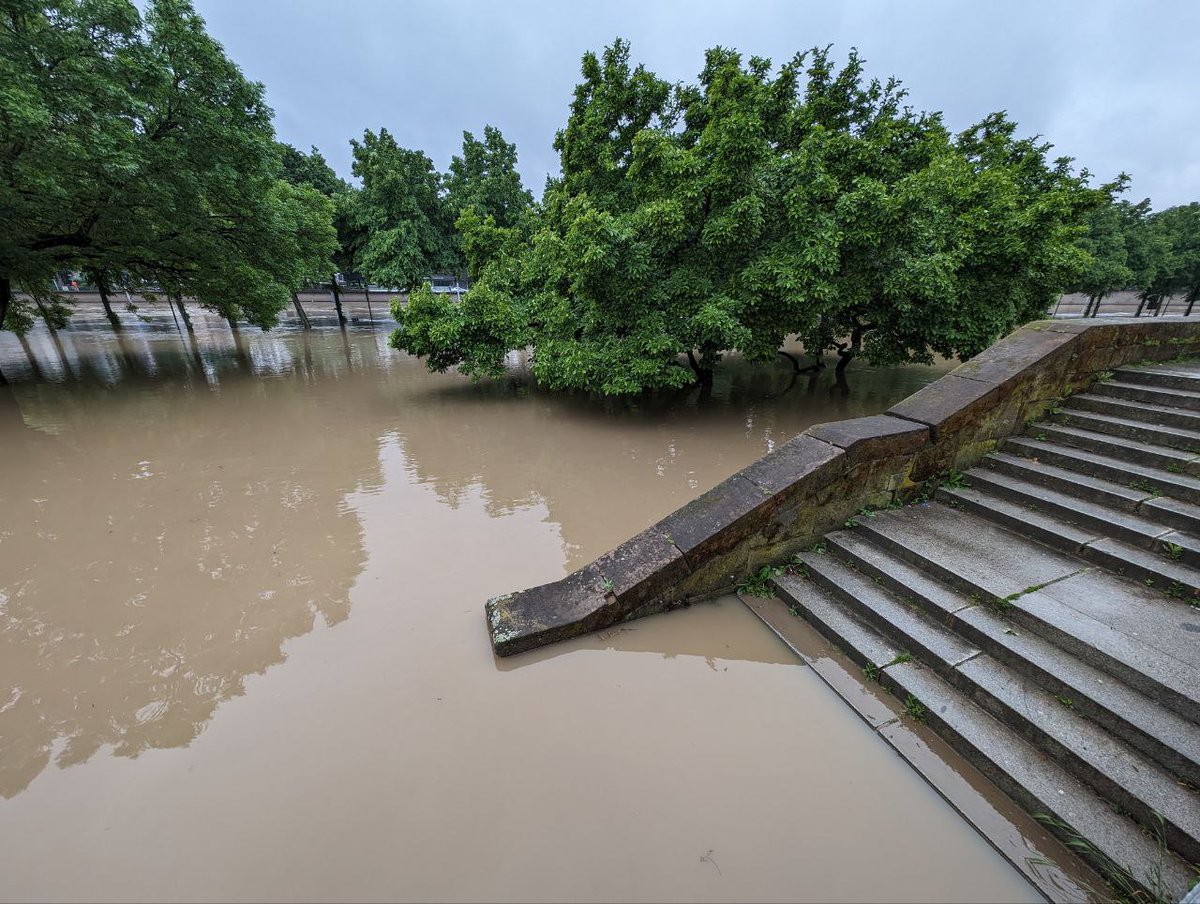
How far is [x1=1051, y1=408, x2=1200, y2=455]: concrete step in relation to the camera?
3.60m

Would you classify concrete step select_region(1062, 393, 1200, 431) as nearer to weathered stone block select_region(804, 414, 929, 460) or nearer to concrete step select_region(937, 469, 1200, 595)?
concrete step select_region(937, 469, 1200, 595)

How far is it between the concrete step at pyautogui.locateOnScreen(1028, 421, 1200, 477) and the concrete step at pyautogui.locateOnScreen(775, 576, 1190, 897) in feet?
9.16

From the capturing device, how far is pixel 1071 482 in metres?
3.59

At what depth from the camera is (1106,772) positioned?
2016 mm

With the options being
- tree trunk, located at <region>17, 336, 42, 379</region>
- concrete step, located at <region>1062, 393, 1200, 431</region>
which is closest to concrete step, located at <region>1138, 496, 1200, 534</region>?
concrete step, located at <region>1062, 393, 1200, 431</region>

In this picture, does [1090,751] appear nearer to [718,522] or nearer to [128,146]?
[718,522]

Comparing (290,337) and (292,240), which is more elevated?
(292,240)

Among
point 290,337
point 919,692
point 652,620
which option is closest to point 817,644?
point 919,692

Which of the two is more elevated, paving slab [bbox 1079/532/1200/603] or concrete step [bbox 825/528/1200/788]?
paving slab [bbox 1079/532/1200/603]

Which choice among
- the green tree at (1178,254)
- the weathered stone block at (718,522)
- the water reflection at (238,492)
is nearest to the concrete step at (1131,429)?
the weathered stone block at (718,522)

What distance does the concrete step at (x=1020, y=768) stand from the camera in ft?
5.95

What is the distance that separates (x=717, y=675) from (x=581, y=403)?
7781mm

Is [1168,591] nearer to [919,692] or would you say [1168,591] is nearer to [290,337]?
[919,692]

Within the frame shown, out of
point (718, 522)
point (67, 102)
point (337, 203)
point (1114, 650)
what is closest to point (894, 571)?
point (1114, 650)
